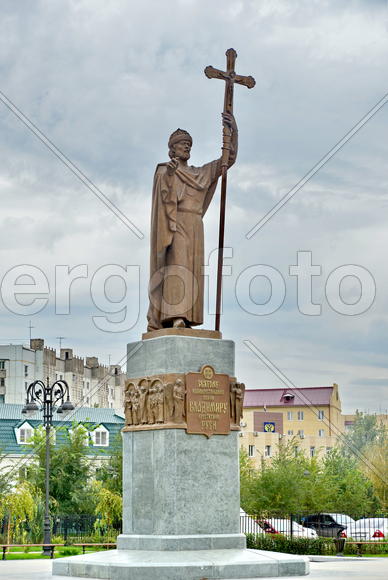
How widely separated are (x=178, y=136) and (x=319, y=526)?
23.4 metres

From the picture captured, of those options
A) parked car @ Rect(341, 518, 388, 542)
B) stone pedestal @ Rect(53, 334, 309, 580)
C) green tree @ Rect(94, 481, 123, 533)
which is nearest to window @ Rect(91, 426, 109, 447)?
green tree @ Rect(94, 481, 123, 533)

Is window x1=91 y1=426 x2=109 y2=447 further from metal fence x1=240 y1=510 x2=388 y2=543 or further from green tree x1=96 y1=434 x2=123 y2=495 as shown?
metal fence x1=240 y1=510 x2=388 y2=543

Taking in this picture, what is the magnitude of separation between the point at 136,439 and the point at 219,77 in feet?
21.2

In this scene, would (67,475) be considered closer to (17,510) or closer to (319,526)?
(17,510)

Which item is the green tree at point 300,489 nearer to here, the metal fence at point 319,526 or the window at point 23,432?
the metal fence at point 319,526

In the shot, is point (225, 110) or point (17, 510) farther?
point (17, 510)

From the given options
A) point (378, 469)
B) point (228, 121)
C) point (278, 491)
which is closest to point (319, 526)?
Answer: point (278, 491)

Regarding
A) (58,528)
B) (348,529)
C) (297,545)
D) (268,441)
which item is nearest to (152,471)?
(297,545)

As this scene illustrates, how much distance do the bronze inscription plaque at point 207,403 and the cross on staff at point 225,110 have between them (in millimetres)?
1132

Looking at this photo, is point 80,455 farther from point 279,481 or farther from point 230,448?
point 230,448

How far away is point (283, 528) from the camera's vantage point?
3475cm

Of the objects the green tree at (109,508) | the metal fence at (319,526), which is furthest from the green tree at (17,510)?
the metal fence at (319,526)

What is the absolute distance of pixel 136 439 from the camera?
15.7 m

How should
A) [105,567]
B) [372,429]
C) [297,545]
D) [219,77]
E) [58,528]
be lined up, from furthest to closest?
[372,429] → [58,528] → [297,545] → [219,77] → [105,567]
